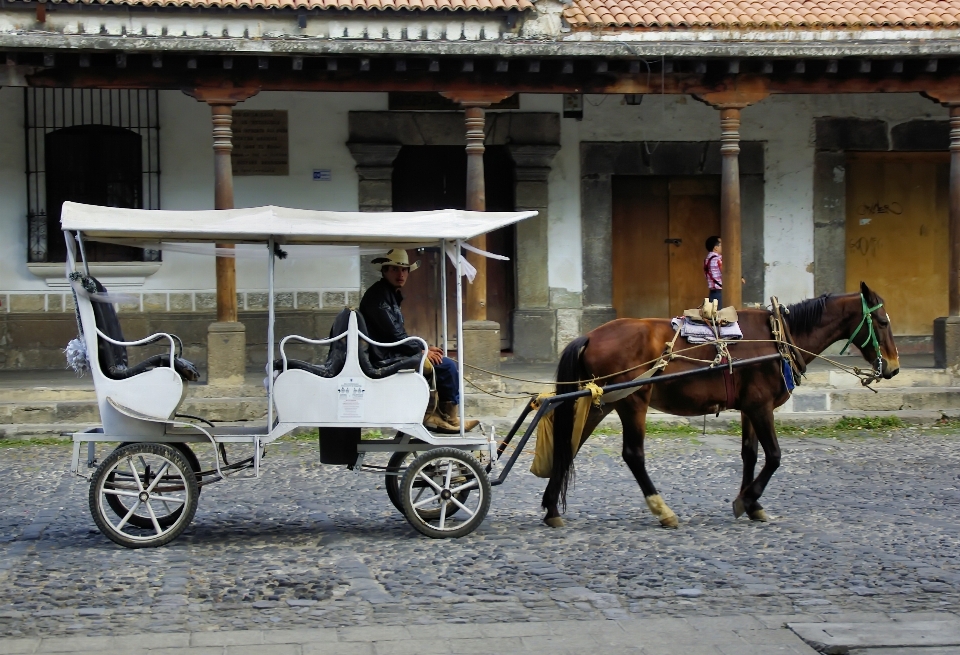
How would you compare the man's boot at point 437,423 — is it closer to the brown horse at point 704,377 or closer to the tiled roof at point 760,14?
the brown horse at point 704,377

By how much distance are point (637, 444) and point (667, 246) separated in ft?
28.6

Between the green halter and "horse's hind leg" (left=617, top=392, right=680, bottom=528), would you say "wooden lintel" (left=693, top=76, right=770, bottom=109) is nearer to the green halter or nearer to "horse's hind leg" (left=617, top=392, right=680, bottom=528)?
the green halter

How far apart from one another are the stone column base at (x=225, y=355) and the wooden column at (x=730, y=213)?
5459 mm

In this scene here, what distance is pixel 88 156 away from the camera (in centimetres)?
1459

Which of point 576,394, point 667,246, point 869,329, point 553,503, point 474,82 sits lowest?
point 553,503

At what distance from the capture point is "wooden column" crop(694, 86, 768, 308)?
13.5 meters

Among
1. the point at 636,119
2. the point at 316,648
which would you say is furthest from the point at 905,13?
the point at 316,648

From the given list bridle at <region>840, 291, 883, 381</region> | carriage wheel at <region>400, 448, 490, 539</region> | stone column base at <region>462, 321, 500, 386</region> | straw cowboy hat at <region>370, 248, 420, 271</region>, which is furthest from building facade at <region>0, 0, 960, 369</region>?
carriage wheel at <region>400, 448, 490, 539</region>

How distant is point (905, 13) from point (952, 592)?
383 inches

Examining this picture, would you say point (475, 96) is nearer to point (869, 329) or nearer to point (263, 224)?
point (869, 329)

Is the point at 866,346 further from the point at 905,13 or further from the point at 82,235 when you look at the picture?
the point at 905,13

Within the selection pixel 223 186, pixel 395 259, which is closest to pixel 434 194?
pixel 223 186

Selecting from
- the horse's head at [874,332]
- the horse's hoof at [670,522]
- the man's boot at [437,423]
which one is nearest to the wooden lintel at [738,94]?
the horse's head at [874,332]

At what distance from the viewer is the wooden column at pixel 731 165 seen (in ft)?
44.1
